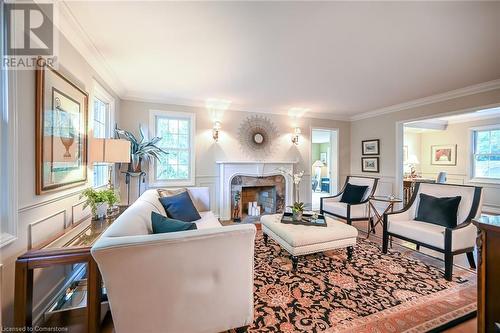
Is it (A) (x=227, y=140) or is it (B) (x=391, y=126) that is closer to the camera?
(A) (x=227, y=140)

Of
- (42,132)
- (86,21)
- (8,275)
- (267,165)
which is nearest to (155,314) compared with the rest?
(8,275)

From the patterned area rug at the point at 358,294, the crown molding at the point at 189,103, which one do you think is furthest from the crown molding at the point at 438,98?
the patterned area rug at the point at 358,294

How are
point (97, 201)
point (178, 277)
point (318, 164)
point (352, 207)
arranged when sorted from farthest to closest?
point (318, 164) < point (352, 207) < point (97, 201) < point (178, 277)

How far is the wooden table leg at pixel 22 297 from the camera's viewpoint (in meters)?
1.25

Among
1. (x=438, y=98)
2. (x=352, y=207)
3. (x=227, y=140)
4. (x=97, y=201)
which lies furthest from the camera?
(x=227, y=140)

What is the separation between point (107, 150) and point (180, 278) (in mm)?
1961

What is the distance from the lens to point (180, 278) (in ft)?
4.11

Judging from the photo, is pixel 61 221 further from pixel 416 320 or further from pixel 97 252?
pixel 416 320

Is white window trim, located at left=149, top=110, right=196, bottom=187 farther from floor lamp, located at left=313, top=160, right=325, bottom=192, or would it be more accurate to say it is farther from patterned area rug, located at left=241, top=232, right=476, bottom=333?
floor lamp, located at left=313, top=160, right=325, bottom=192

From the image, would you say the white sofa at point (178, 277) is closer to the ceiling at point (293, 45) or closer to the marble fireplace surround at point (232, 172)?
the ceiling at point (293, 45)

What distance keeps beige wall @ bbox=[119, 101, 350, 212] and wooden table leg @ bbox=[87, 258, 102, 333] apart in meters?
2.95

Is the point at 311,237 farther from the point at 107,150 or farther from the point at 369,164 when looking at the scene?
the point at 369,164

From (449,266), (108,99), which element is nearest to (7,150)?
(108,99)

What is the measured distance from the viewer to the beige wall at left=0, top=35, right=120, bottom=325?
133cm
